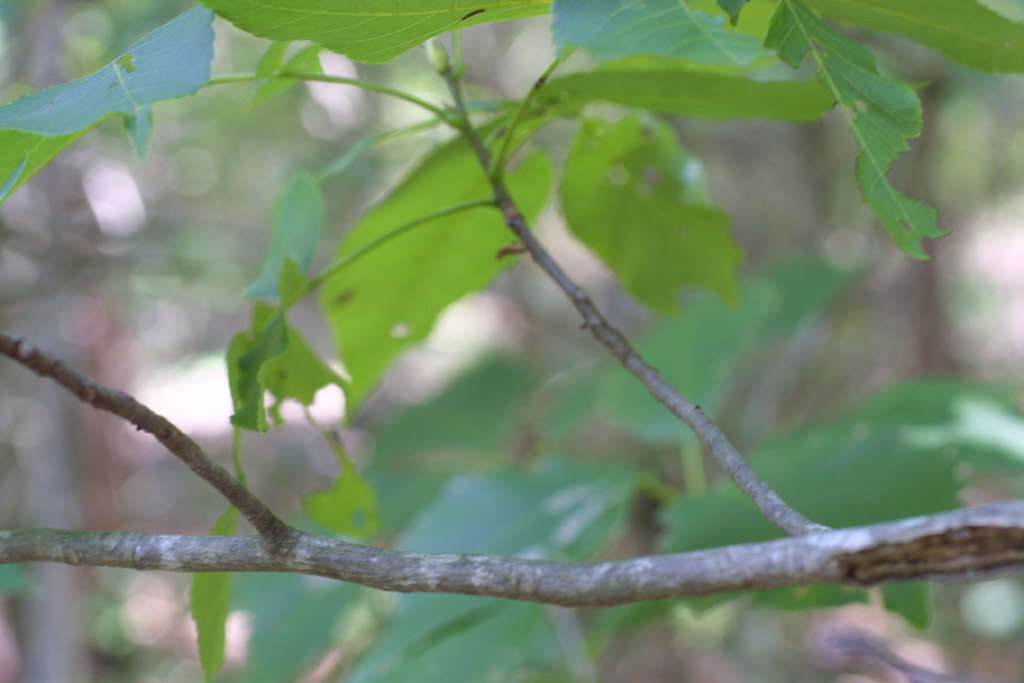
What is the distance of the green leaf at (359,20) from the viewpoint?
55 centimetres

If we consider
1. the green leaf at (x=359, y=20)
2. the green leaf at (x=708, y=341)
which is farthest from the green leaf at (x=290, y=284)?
the green leaf at (x=708, y=341)

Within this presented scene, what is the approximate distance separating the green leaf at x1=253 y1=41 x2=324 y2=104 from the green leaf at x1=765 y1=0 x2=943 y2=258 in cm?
35

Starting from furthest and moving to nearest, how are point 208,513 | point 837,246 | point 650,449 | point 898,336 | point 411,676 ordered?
point 208,513 < point 898,336 < point 837,246 < point 650,449 < point 411,676

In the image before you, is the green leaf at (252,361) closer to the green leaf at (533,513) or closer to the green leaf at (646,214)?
the green leaf at (646,214)

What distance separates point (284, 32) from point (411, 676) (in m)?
0.94

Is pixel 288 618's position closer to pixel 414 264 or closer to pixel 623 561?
pixel 414 264

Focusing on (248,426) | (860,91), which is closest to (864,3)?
(860,91)

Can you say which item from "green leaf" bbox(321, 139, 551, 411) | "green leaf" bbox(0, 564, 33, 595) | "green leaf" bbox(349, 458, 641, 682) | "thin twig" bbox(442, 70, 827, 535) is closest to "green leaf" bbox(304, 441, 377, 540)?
"green leaf" bbox(321, 139, 551, 411)

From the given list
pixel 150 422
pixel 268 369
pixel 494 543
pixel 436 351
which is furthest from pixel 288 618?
pixel 436 351

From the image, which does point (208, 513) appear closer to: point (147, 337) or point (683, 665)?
point (147, 337)

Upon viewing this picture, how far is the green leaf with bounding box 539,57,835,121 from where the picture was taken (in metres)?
0.70

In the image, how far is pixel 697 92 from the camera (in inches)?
27.8

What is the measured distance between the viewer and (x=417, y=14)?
1.84ft

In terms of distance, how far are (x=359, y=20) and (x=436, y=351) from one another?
3.92 m
